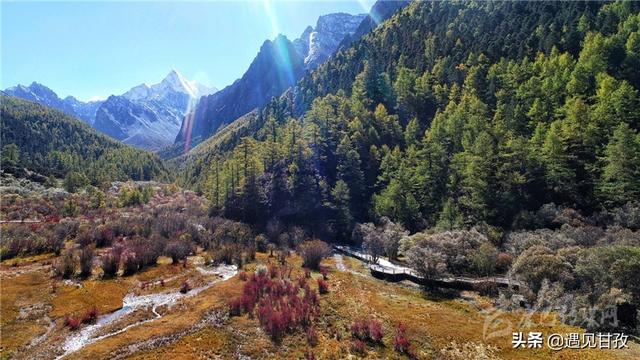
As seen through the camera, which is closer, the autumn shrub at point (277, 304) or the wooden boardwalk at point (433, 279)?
the autumn shrub at point (277, 304)

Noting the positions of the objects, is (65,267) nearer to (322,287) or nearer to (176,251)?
(176,251)

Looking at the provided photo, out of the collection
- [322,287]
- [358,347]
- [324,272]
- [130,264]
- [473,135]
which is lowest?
[358,347]

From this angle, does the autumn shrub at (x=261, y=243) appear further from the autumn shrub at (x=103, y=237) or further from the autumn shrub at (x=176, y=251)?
the autumn shrub at (x=103, y=237)

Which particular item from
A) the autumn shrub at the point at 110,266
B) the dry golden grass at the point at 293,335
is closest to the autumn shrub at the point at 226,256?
the dry golden grass at the point at 293,335

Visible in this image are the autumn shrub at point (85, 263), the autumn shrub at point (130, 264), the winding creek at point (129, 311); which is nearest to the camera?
the winding creek at point (129, 311)

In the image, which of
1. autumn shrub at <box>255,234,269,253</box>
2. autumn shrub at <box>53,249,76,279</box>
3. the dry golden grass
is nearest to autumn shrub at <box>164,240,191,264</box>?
the dry golden grass

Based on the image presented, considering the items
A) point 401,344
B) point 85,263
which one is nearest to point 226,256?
point 85,263
